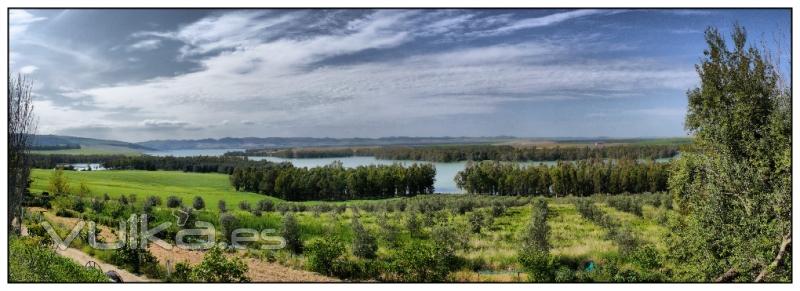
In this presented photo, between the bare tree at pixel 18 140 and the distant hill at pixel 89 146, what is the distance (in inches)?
46.9

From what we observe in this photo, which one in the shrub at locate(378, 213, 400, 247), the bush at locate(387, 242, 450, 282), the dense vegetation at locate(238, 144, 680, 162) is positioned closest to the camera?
the bush at locate(387, 242, 450, 282)

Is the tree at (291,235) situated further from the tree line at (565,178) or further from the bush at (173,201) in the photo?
the tree line at (565,178)

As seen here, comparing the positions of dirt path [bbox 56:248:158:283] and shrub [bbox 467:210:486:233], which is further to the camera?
shrub [bbox 467:210:486:233]

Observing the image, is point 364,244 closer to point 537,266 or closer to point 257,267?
point 257,267

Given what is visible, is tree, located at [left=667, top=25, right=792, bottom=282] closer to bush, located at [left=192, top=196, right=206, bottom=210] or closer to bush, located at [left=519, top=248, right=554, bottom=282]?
bush, located at [left=519, top=248, right=554, bottom=282]

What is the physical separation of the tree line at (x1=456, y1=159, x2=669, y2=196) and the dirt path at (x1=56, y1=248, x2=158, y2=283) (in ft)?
18.0

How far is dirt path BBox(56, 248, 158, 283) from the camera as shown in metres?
8.52

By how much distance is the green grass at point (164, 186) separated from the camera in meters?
10.3

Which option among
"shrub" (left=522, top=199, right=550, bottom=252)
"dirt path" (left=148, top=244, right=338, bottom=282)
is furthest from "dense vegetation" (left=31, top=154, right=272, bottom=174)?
"shrub" (left=522, top=199, right=550, bottom=252)

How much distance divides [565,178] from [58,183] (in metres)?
9.35

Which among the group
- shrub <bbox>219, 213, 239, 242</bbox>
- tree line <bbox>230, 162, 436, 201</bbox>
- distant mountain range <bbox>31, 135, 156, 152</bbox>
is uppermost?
distant mountain range <bbox>31, 135, 156, 152</bbox>

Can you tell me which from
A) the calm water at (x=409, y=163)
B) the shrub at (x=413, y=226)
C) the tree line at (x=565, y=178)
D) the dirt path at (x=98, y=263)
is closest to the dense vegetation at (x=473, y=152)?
the calm water at (x=409, y=163)

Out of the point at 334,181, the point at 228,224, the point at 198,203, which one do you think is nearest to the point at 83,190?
the point at 198,203

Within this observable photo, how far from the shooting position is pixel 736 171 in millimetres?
7734
